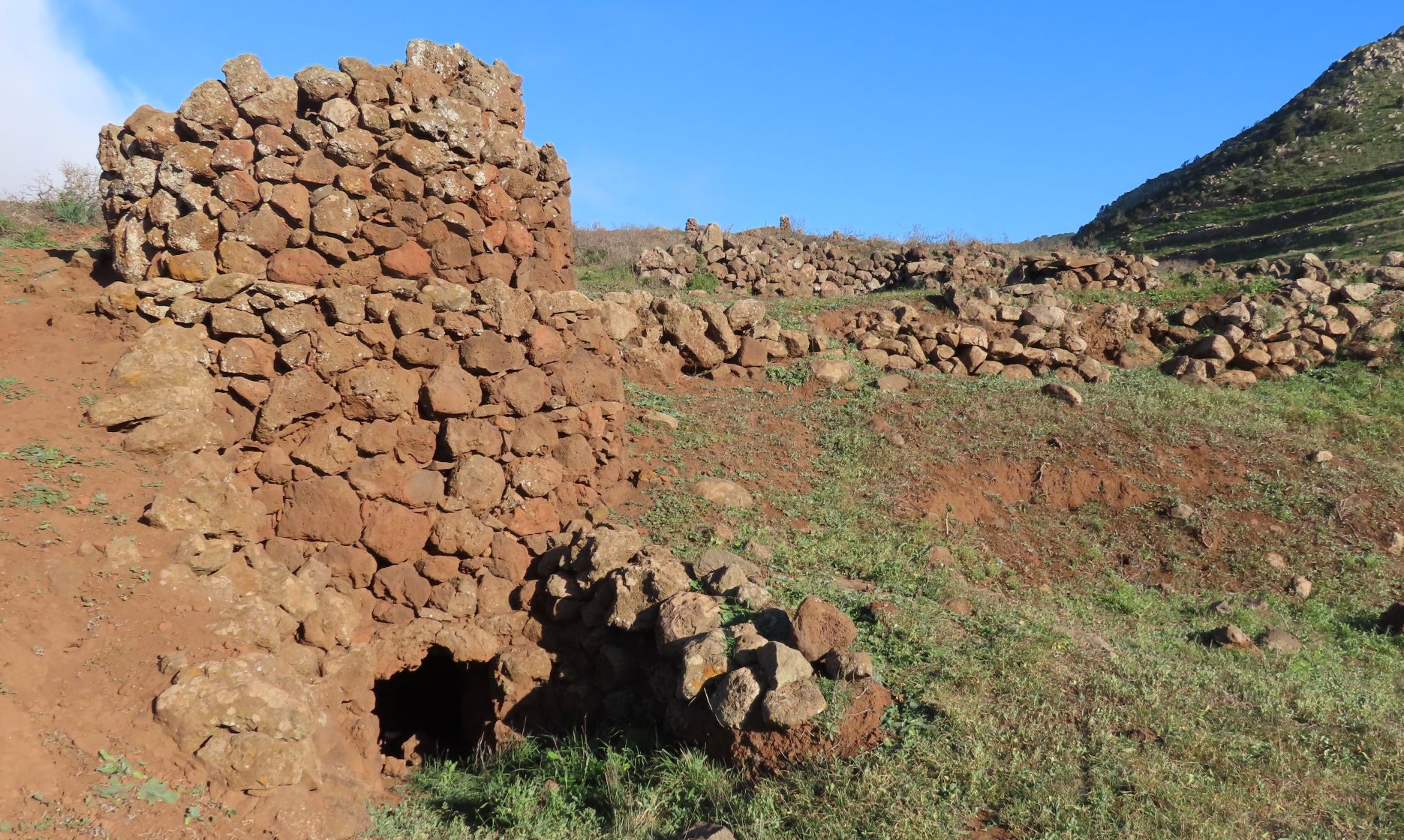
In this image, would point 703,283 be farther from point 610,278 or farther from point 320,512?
point 320,512

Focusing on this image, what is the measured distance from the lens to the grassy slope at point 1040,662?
13.6 ft

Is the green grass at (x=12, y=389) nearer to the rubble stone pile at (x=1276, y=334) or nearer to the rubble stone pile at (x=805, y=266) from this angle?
the rubble stone pile at (x=805, y=266)

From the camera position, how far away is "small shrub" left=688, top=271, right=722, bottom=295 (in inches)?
661

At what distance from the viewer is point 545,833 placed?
179 inches

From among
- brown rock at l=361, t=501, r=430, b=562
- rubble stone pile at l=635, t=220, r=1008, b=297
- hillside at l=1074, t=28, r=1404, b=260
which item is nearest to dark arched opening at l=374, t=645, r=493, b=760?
brown rock at l=361, t=501, r=430, b=562

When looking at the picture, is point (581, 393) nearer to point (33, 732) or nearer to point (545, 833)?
point (545, 833)

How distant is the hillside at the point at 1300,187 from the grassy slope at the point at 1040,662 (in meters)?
12.5

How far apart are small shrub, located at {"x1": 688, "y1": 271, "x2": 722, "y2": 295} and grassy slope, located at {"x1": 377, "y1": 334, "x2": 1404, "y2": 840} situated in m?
6.97

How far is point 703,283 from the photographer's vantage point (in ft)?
55.8

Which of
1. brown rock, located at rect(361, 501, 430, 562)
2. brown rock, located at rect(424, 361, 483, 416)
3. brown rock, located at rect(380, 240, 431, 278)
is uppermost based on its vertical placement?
brown rock, located at rect(380, 240, 431, 278)

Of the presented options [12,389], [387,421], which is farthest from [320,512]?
[12,389]

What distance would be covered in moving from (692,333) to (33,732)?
7.34 m

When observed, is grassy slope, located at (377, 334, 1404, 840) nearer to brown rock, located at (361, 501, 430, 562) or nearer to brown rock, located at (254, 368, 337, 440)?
brown rock, located at (361, 501, 430, 562)

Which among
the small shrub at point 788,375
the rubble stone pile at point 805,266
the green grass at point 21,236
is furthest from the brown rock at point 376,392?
the rubble stone pile at point 805,266
